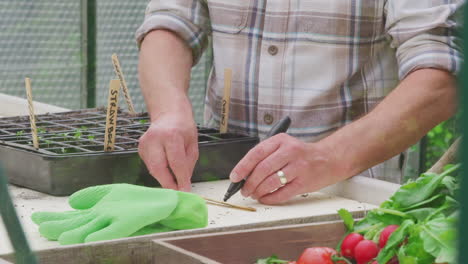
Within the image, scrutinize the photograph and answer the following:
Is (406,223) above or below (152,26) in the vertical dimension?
below

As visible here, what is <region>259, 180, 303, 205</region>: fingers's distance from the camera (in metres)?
1.46

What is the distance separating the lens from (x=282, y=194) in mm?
1465

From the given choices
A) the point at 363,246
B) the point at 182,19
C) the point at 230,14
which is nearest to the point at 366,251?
the point at 363,246

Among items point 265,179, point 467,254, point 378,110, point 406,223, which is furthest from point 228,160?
point 467,254

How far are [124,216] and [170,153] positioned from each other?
427 mm

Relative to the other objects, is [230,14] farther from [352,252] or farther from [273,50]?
[352,252]

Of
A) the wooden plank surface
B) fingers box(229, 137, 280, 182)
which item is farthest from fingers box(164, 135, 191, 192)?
the wooden plank surface

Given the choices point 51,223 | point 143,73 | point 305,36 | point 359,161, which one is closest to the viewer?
point 51,223

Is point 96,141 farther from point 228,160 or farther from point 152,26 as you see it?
point 152,26

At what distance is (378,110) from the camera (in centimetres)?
170

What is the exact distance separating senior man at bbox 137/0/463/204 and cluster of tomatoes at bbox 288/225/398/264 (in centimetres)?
45

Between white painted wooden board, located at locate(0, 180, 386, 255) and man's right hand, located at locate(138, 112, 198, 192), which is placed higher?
man's right hand, located at locate(138, 112, 198, 192)

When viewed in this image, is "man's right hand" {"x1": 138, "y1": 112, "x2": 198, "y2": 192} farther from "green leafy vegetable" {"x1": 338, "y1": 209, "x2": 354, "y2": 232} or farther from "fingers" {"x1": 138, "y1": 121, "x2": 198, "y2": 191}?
"green leafy vegetable" {"x1": 338, "y1": 209, "x2": 354, "y2": 232}

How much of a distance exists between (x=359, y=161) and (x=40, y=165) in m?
0.65
